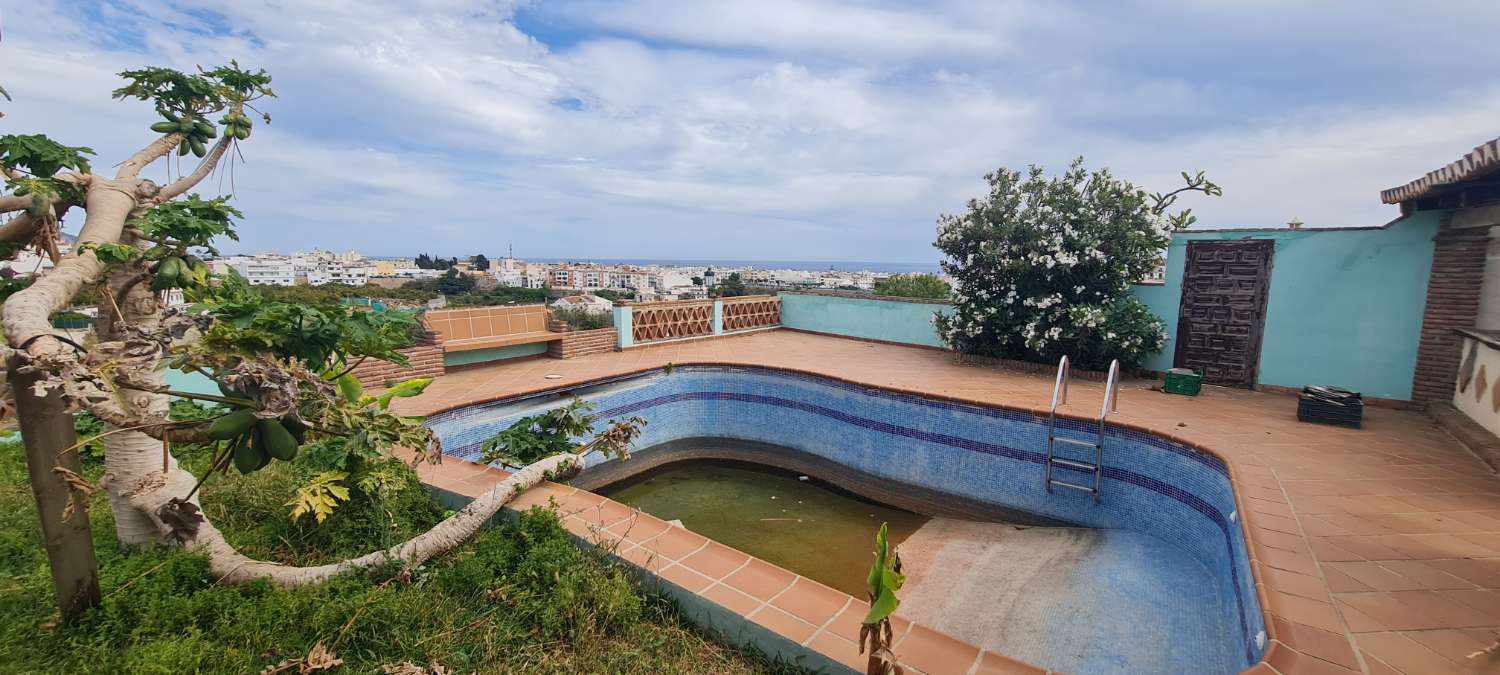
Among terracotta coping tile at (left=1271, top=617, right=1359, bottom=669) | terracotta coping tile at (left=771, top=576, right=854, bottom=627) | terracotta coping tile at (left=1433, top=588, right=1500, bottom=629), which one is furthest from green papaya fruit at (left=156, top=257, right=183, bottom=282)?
terracotta coping tile at (left=1433, top=588, right=1500, bottom=629)

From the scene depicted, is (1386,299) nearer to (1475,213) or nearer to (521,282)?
(1475,213)

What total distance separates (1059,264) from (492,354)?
27.4ft

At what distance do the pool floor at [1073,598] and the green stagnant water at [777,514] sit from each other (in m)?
0.50

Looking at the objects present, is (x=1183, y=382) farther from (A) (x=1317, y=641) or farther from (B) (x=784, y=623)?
(B) (x=784, y=623)

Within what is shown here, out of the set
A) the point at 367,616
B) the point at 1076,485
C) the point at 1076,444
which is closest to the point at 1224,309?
the point at 1076,444

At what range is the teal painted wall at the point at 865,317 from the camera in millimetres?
11188

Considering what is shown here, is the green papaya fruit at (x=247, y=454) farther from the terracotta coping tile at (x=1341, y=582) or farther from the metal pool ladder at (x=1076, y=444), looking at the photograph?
the metal pool ladder at (x=1076, y=444)

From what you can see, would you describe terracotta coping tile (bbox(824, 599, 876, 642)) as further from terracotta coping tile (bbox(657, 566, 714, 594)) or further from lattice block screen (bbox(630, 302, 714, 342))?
lattice block screen (bbox(630, 302, 714, 342))

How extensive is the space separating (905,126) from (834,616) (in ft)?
34.1

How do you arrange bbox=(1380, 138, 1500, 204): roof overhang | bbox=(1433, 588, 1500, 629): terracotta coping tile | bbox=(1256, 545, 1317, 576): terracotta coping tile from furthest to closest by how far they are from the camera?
bbox=(1380, 138, 1500, 204): roof overhang
bbox=(1256, 545, 1317, 576): terracotta coping tile
bbox=(1433, 588, 1500, 629): terracotta coping tile

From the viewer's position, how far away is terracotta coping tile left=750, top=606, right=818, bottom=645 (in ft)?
7.98

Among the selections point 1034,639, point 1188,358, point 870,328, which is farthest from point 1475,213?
point 870,328

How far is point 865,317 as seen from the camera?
476 inches

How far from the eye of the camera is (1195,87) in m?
8.09
